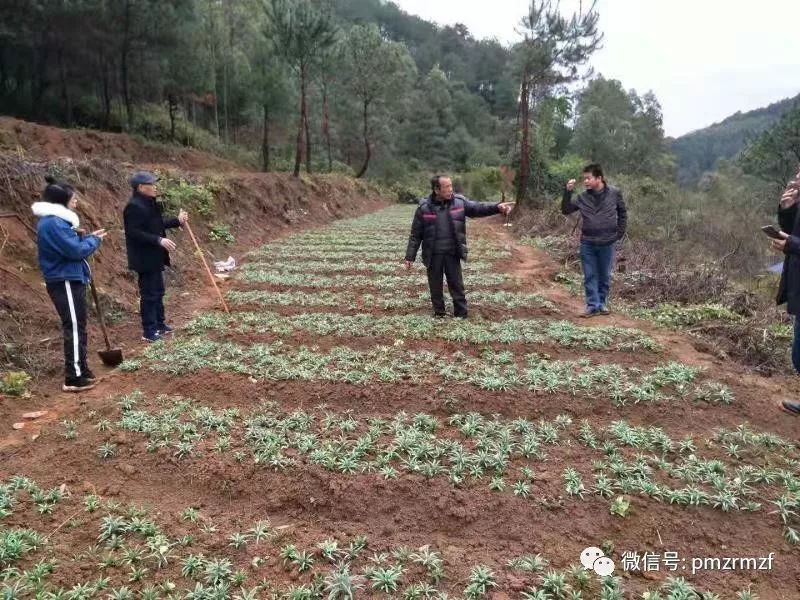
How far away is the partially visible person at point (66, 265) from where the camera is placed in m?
5.46

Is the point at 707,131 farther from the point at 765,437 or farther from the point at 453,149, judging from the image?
the point at 765,437

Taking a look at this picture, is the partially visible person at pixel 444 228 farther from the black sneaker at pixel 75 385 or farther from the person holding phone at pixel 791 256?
the black sneaker at pixel 75 385

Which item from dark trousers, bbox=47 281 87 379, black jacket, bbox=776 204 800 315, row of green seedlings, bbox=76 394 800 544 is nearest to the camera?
row of green seedlings, bbox=76 394 800 544

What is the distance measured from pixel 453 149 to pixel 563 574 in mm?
55932

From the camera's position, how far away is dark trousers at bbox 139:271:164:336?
7.20 metres

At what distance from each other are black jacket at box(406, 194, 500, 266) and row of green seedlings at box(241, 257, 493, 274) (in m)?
3.51

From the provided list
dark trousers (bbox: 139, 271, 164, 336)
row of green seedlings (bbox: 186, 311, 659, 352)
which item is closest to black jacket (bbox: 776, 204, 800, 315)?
row of green seedlings (bbox: 186, 311, 659, 352)

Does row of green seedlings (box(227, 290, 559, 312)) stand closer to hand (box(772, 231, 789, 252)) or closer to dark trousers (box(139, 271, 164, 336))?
dark trousers (box(139, 271, 164, 336))

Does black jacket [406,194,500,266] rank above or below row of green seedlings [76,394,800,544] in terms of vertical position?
above

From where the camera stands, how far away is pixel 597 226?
767 cm

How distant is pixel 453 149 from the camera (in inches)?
2205

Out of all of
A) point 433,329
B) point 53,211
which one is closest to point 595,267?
point 433,329

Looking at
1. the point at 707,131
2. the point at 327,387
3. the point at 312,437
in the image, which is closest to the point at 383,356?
the point at 327,387

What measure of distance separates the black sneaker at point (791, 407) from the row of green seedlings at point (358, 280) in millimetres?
5325
